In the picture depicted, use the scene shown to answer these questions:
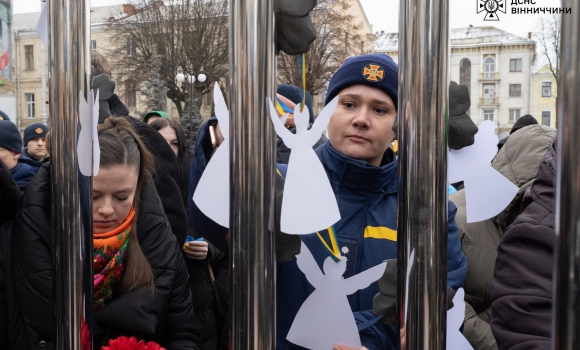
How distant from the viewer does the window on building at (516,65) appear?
95.0 feet

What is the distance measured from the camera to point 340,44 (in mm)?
13250

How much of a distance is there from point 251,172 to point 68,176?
14 cm

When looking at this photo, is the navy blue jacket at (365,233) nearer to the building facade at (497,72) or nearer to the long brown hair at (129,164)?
the long brown hair at (129,164)

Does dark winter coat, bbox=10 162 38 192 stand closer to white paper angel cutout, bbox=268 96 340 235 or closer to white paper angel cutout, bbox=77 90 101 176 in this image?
white paper angel cutout, bbox=77 90 101 176

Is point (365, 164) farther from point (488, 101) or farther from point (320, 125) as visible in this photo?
point (488, 101)

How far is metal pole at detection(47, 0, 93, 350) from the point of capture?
40 cm

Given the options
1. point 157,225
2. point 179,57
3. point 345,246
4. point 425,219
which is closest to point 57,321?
point 425,219

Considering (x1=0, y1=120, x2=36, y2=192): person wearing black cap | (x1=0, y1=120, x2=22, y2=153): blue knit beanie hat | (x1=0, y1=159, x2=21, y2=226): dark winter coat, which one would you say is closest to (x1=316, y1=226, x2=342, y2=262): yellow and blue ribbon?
(x1=0, y1=159, x2=21, y2=226): dark winter coat

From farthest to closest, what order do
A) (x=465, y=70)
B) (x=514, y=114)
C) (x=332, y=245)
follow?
(x=514, y=114)
(x=465, y=70)
(x=332, y=245)

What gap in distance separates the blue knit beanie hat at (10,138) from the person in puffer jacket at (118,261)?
73.1 inches

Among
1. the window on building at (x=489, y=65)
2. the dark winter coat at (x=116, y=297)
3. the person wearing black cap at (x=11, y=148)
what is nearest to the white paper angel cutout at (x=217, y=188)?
the dark winter coat at (x=116, y=297)

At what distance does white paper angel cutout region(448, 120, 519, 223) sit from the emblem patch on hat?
0.80 metres

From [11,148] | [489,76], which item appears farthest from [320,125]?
[489,76]

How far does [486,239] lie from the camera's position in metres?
1.65
